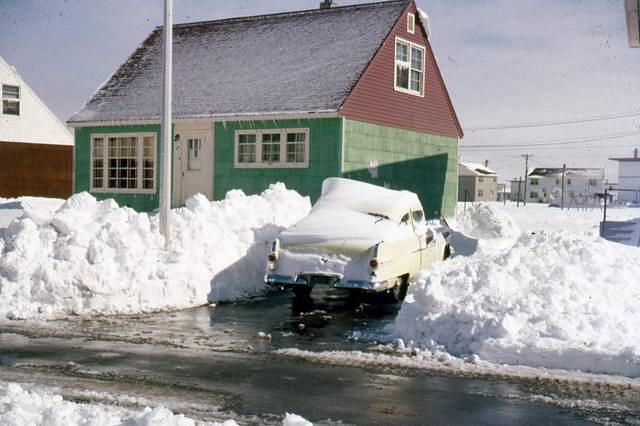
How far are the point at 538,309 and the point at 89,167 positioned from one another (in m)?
20.3

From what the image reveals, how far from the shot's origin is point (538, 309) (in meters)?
9.07

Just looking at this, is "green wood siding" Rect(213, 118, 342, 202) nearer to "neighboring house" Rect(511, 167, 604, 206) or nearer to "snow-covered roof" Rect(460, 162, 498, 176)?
"snow-covered roof" Rect(460, 162, 498, 176)

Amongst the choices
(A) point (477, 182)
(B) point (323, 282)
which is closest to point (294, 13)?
(B) point (323, 282)

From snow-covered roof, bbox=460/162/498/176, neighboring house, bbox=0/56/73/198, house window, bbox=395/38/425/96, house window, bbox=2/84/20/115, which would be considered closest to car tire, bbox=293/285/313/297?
house window, bbox=395/38/425/96

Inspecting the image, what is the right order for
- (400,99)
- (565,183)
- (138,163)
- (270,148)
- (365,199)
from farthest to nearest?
(565,183), (138,163), (400,99), (270,148), (365,199)

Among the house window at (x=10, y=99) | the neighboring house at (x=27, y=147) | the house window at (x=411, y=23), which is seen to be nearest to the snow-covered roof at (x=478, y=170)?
the neighboring house at (x=27, y=147)

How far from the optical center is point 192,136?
78.5ft

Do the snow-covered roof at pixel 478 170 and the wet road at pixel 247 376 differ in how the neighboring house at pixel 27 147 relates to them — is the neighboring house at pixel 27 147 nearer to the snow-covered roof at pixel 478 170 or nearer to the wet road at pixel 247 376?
the wet road at pixel 247 376

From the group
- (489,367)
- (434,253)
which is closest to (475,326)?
(489,367)

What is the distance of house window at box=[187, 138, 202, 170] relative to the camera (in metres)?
23.8

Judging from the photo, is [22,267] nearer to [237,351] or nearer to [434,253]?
[237,351]

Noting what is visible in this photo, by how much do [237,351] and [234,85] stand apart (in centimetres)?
1635

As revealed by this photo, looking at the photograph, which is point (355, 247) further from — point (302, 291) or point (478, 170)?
point (478, 170)

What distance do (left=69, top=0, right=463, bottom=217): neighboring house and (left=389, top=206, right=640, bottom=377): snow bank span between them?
11.5m
